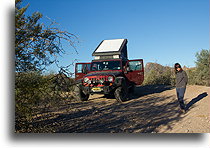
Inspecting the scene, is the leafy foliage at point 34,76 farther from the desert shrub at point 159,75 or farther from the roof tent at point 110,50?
the desert shrub at point 159,75

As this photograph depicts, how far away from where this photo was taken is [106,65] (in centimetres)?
718

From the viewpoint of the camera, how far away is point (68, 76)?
10.6 ft

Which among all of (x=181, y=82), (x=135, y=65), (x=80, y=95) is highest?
(x=135, y=65)

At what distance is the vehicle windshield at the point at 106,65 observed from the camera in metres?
7.07

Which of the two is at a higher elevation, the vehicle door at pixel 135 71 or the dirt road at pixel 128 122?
the vehicle door at pixel 135 71

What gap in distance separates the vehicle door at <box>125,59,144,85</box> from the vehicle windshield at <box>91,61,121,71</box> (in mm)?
393

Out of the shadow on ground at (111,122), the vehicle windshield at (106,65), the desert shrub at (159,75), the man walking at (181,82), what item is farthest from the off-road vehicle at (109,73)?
the desert shrub at (159,75)

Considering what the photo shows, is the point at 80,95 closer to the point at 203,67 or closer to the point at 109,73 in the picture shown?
the point at 109,73

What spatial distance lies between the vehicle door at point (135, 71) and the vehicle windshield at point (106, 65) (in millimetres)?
393

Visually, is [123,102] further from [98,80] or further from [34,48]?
[34,48]

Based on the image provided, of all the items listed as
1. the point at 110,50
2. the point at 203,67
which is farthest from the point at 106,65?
the point at 203,67

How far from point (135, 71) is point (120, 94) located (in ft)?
3.99

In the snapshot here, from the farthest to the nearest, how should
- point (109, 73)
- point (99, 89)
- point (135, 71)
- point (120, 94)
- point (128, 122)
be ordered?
point (135, 71) < point (109, 73) < point (120, 94) < point (99, 89) < point (128, 122)

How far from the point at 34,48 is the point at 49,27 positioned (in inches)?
17.9
